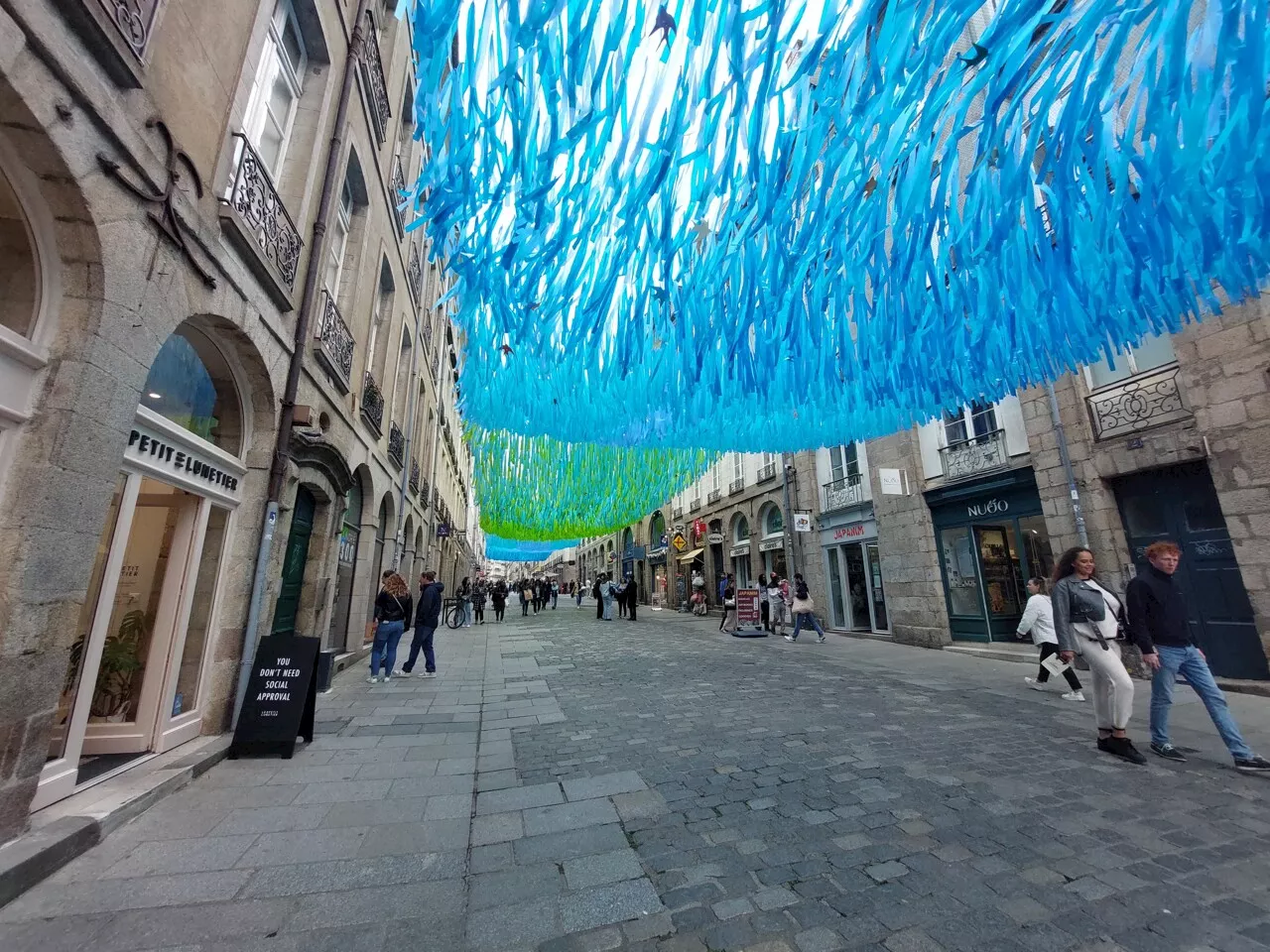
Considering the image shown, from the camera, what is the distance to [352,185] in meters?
8.12

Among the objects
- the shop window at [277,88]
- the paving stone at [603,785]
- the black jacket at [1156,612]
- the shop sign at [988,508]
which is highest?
the shop window at [277,88]

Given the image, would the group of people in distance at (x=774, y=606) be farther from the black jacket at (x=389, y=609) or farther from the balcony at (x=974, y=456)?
the black jacket at (x=389, y=609)

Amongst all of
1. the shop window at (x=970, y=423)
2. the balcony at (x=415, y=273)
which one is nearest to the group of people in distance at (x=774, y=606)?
the shop window at (x=970, y=423)

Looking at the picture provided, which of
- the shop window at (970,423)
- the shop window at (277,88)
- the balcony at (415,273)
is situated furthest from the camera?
the balcony at (415,273)

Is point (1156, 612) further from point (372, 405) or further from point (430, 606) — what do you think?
point (372, 405)

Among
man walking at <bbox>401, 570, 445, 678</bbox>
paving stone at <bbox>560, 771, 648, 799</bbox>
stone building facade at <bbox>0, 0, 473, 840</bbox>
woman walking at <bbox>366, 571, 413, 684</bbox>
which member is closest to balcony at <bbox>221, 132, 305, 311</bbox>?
stone building facade at <bbox>0, 0, 473, 840</bbox>

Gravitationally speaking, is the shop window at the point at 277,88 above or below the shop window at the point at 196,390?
above

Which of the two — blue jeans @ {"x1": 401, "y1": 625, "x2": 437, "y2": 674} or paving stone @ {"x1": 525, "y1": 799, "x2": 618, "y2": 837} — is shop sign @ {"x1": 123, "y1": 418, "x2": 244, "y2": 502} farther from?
blue jeans @ {"x1": 401, "y1": 625, "x2": 437, "y2": 674}

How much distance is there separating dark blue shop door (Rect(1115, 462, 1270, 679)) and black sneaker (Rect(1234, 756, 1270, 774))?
3721 mm

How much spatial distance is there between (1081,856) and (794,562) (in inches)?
549

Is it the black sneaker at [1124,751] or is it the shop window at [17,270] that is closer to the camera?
the shop window at [17,270]

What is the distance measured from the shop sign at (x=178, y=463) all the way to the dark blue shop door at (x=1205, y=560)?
1090 cm

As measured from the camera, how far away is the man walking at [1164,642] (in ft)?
14.0

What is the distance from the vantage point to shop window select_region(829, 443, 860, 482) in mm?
14588
